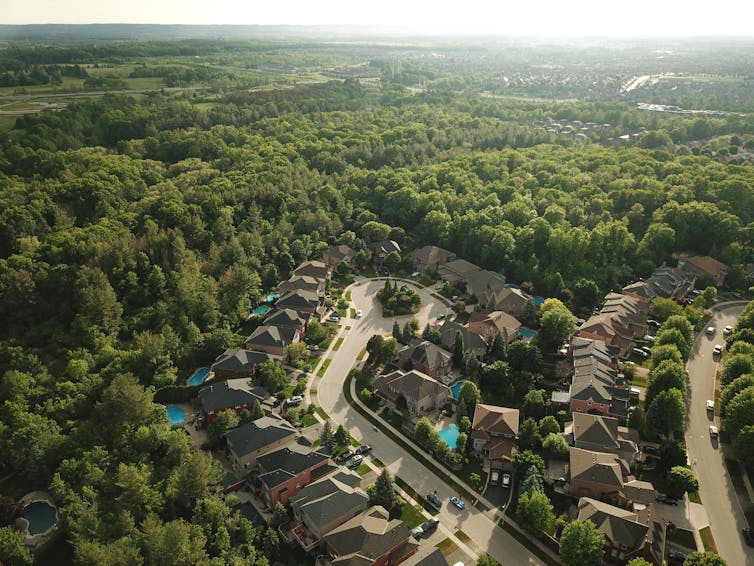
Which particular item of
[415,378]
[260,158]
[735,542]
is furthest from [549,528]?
[260,158]

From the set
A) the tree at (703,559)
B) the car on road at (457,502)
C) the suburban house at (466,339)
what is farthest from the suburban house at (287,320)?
the tree at (703,559)

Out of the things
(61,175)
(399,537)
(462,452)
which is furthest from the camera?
(61,175)

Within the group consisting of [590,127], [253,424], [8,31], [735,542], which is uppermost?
[8,31]

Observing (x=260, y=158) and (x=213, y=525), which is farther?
(x=260, y=158)

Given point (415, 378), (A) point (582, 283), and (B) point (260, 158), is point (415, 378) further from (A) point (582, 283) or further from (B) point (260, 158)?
(B) point (260, 158)

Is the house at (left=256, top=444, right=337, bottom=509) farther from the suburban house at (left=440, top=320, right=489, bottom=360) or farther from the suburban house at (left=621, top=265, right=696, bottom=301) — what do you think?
the suburban house at (left=621, top=265, right=696, bottom=301)

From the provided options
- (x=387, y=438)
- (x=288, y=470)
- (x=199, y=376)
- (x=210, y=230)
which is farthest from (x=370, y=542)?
(x=210, y=230)
